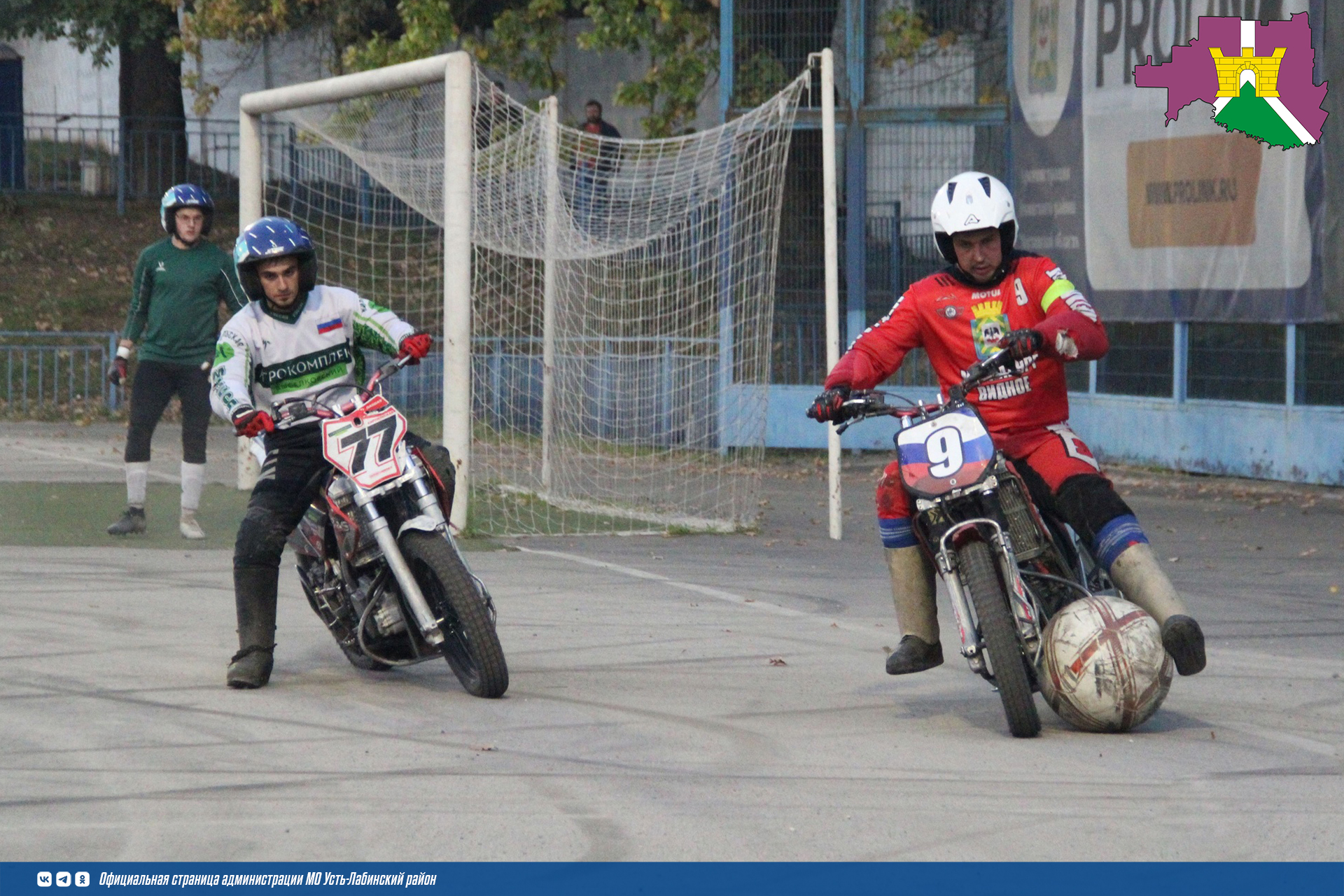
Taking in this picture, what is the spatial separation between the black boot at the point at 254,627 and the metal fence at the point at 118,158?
2328cm

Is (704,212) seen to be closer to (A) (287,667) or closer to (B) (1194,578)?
(B) (1194,578)

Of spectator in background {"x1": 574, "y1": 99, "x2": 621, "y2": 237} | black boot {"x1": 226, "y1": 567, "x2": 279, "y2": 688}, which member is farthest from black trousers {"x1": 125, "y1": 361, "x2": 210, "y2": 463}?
black boot {"x1": 226, "y1": 567, "x2": 279, "y2": 688}

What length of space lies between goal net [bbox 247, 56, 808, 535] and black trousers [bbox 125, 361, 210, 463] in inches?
80.2

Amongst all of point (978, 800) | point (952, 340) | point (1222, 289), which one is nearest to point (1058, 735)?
point (978, 800)

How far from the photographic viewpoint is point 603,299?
45.2 feet

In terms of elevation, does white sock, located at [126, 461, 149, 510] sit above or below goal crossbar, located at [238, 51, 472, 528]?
below

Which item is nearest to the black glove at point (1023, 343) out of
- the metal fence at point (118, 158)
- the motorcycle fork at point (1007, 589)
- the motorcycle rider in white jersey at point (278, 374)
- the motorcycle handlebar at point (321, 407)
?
the motorcycle fork at point (1007, 589)

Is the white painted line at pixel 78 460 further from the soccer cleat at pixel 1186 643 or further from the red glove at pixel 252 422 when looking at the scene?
the soccer cleat at pixel 1186 643

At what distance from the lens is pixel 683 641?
7.71 m

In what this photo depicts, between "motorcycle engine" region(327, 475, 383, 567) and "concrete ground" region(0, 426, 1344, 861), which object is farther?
"motorcycle engine" region(327, 475, 383, 567)

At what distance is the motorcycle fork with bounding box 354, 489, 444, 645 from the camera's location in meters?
6.21

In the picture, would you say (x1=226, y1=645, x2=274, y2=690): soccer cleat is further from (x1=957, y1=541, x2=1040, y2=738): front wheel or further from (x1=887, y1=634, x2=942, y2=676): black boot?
(x1=957, y1=541, x2=1040, y2=738): front wheel

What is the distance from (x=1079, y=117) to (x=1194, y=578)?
7906 millimetres

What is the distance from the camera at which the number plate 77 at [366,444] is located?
20.6ft
